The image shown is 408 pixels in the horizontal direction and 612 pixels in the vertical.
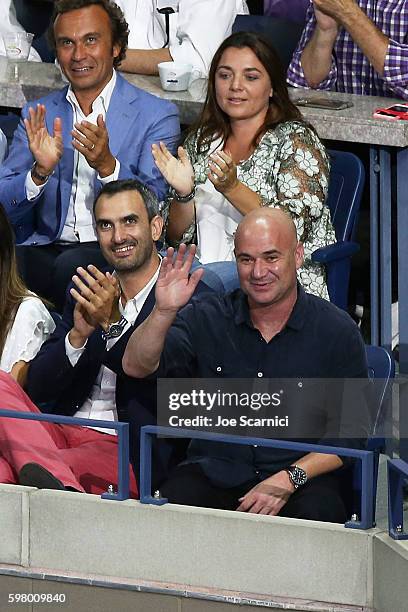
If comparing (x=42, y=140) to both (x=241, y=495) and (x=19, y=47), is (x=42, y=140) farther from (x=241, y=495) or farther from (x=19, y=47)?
(x=241, y=495)

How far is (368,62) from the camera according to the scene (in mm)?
5574

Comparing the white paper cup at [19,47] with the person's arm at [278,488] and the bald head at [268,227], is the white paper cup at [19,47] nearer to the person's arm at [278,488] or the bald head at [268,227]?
the bald head at [268,227]

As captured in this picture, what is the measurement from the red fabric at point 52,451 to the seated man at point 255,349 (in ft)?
0.84

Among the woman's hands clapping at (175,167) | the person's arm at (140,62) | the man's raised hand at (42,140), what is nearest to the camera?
the woman's hands clapping at (175,167)

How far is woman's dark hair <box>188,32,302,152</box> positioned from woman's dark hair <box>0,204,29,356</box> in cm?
80

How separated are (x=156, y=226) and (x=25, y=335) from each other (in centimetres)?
52

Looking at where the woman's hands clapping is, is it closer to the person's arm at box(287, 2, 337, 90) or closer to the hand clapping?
the hand clapping

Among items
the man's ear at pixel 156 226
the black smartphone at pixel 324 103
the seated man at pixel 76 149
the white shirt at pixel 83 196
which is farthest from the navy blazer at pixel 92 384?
the black smartphone at pixel 324 103

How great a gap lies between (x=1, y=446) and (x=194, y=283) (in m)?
A: 0.72

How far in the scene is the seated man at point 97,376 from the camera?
14.0 ft

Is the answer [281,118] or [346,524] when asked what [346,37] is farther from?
[346,524]

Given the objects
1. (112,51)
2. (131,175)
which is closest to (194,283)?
(131,175)

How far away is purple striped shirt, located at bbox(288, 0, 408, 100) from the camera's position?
528 centimetres

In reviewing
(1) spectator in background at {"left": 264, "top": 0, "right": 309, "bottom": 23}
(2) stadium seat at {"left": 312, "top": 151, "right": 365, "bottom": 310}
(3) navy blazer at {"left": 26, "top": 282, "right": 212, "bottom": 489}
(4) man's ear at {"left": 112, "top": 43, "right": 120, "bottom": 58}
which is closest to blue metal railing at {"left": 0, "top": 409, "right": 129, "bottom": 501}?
(3) navy blazer at {"left": 26, "top": 282, "right": 212, "bottom": 489}
